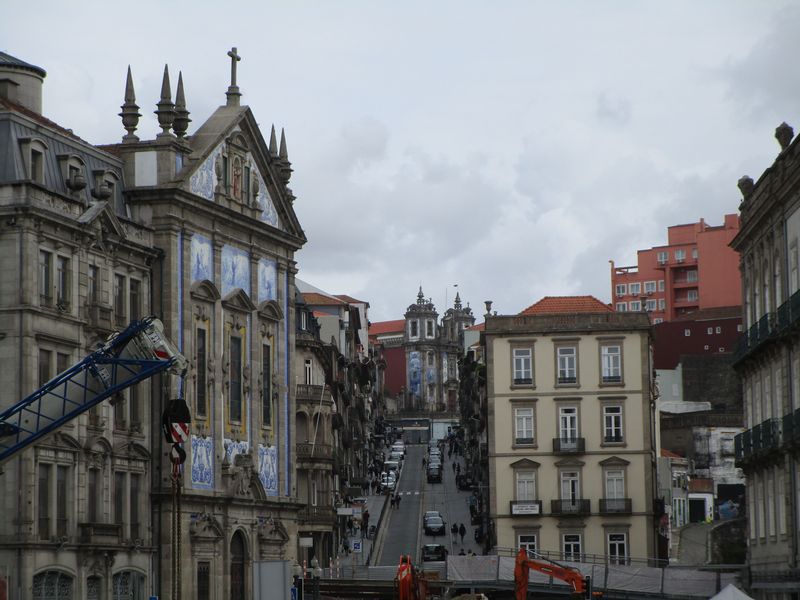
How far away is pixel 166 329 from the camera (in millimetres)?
65250

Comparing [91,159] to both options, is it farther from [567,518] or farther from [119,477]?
[567,518]

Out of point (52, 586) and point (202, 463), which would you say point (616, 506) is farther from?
point (52, 586)

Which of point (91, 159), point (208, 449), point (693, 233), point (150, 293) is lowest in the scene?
point (208, 449)

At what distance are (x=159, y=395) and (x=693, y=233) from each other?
113m

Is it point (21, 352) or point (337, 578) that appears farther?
point (337, 578)

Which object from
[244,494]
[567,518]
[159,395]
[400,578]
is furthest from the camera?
[567,518]

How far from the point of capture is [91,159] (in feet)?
208

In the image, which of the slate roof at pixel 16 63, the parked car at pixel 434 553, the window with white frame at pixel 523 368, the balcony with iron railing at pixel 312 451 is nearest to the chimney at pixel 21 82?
the slate roof at pixel 16 63

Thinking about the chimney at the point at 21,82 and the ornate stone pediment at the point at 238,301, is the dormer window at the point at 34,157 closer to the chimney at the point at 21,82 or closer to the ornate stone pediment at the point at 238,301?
the chimney at the point at 21,82

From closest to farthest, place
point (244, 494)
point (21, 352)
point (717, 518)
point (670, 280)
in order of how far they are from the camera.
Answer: point (21, 352), point (244, 494), point (717, 518), point (670, 280)

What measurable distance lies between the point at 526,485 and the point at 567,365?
6722mm

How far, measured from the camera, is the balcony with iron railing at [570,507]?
9250 centimetres

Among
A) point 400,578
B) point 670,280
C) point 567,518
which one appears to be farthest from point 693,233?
point 400,578

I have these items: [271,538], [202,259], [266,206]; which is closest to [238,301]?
[202,259]
